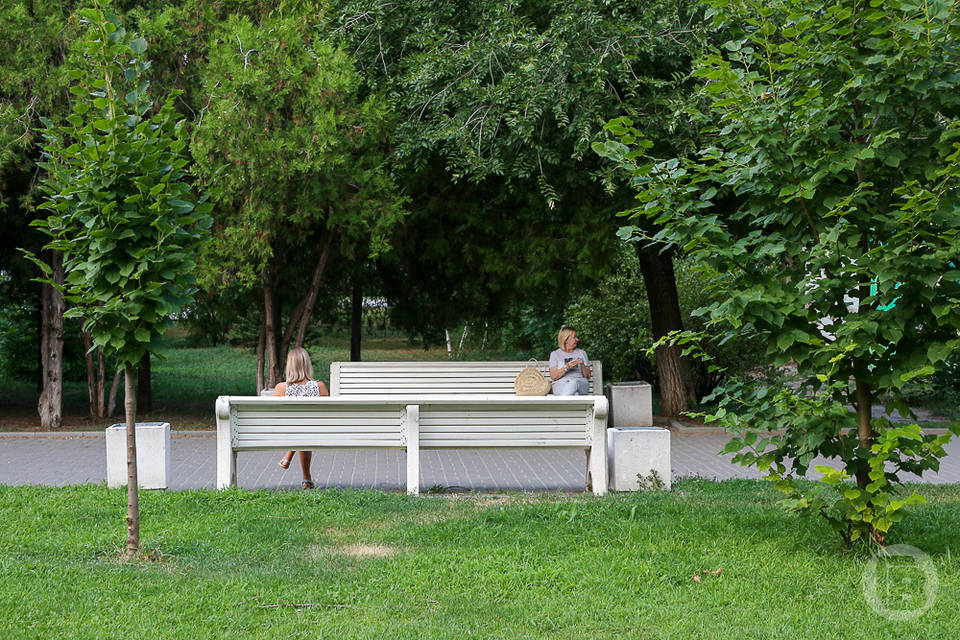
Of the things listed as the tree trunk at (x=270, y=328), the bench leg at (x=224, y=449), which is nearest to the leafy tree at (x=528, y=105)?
the tree trunk at (x=270, y=328)

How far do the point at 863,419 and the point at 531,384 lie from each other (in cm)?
540

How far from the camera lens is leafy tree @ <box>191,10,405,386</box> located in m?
12.2

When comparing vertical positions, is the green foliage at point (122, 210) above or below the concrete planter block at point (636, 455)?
above

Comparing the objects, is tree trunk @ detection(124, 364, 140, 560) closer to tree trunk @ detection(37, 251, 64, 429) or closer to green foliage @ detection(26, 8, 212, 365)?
green foliage @ detection(26, 8, 212, 365)

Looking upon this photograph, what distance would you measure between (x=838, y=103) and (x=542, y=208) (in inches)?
337

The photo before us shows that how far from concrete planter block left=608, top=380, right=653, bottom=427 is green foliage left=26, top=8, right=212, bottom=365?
8484 millimetres

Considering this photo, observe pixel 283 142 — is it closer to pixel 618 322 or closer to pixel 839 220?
pixel 839 220

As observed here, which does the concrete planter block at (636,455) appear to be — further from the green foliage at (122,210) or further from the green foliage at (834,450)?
the green foliage at (122,210)

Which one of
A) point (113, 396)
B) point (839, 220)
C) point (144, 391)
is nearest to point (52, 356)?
point (113, 396)

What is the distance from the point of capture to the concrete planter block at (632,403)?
13.7 m

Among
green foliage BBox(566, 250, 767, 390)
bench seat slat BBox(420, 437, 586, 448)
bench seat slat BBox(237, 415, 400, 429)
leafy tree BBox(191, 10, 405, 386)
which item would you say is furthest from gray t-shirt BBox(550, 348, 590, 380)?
green foliage BBox(566, 250, 767, 390)

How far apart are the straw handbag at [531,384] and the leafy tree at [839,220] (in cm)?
503

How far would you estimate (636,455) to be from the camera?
843 centimetres

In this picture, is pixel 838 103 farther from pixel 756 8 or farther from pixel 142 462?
pixel 142 462
